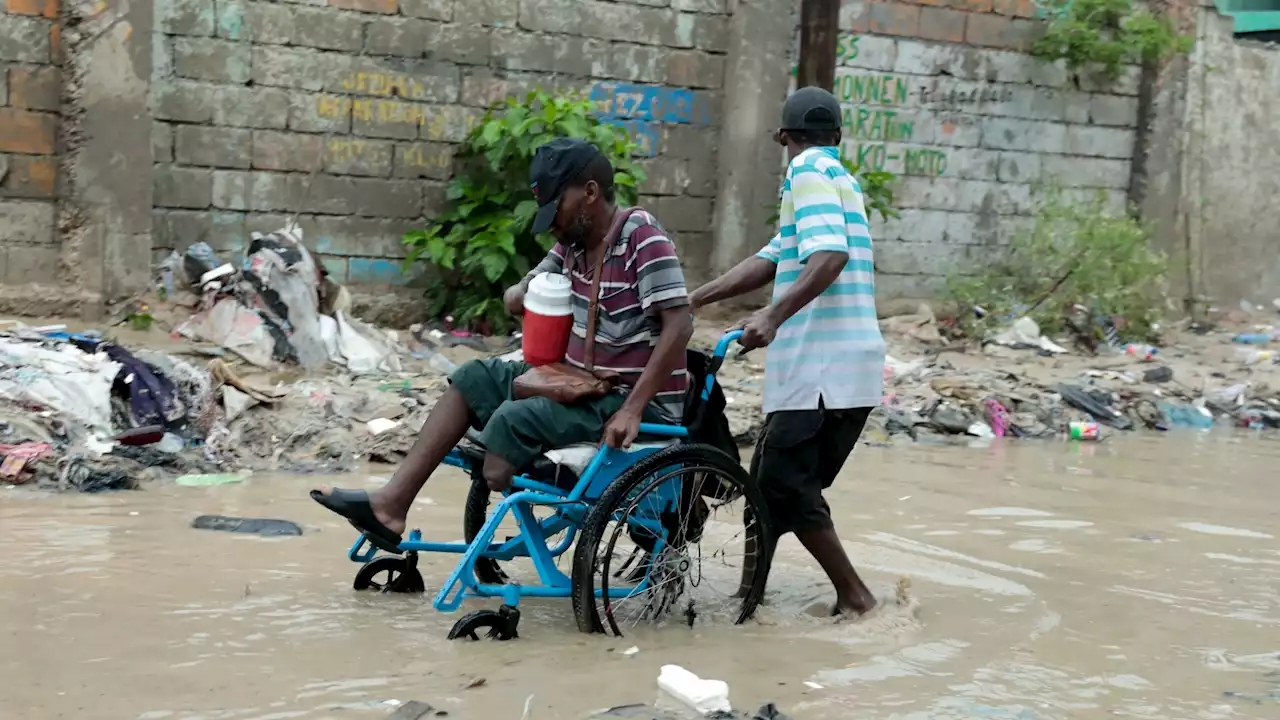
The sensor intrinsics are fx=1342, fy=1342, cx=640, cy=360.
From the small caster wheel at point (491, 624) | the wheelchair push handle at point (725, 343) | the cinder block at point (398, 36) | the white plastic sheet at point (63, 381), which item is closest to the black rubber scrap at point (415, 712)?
the small caster wheel at point (491, 624)

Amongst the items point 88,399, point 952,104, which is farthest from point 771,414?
point 952,104

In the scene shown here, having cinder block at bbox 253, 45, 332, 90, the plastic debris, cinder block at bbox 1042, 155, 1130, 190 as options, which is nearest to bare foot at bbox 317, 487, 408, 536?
the plastic debris

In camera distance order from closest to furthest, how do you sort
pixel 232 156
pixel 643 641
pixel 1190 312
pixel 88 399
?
pixel 643 641 → pixel 88 399 → pixel 232 156 → pixel 1190 312

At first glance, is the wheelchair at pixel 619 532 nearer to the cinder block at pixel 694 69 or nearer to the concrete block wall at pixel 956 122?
the cinder block at pixel 694 69

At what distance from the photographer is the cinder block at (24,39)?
816cm

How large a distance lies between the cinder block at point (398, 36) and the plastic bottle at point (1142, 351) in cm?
601

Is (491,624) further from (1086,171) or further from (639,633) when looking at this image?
(1086,171)

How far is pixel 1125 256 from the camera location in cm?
1109

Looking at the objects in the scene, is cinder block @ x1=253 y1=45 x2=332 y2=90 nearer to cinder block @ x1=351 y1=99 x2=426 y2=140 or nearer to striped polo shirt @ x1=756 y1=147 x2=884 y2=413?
cinder block @ x1=351 y1=99 x2=426 y2=140

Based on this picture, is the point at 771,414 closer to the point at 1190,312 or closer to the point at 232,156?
the point at 232,156

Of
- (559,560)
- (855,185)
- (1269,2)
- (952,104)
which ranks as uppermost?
(1269,2)

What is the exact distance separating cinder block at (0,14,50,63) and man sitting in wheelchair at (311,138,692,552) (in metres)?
5.46

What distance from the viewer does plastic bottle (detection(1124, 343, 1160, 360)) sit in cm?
1070

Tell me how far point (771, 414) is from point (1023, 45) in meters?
8.41
